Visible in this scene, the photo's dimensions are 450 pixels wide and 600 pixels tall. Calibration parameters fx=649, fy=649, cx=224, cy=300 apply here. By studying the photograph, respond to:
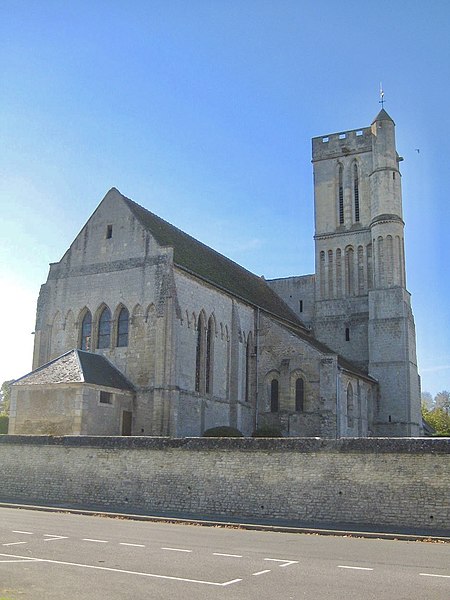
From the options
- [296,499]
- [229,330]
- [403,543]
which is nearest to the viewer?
[403,543]

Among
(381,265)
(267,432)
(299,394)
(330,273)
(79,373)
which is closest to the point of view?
(79,373)

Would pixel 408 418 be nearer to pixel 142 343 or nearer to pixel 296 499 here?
pixel 142 343

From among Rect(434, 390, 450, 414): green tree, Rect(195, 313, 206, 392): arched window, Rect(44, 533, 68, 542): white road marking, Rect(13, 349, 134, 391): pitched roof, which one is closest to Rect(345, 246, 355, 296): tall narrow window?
Rect(195, 313, 206, 392): arched window

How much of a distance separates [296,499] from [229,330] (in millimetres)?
18671

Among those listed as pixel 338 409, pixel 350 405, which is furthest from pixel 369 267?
pixel 338 409

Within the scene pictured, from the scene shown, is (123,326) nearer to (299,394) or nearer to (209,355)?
(209,355)

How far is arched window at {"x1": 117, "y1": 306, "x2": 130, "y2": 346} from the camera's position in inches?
1308

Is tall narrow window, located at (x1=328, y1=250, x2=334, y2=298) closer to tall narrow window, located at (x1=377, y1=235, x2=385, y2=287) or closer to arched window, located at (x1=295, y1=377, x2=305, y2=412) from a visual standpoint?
tall narrow window, located at (x1=377, y1=235, x2=385, y2=287)

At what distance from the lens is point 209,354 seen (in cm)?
3559

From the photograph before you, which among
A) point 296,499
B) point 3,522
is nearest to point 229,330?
point 296,499

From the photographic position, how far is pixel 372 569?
1142 centimetres

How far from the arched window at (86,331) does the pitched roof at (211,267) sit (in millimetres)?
5749

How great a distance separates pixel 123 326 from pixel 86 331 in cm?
249

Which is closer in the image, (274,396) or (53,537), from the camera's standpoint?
(53,537)
